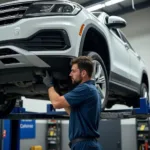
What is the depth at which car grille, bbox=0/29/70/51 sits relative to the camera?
243 centimetres

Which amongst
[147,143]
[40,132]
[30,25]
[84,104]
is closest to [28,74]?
[30,25]

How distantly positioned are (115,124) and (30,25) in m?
7.96

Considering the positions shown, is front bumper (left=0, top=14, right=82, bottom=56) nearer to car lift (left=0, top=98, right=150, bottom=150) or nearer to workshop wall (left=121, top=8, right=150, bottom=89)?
car lift (left=0, top=98, right=150, bottom=150)

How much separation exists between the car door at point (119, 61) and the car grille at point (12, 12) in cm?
128

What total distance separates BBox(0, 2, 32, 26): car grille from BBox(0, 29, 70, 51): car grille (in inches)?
9.2

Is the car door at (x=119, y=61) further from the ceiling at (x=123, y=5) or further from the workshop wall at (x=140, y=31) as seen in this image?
the workshop wall at (x=140, y=31)

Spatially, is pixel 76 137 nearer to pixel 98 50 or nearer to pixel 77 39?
pixel 77 39

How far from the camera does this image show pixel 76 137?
7.44 feet

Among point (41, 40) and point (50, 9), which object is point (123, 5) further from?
point (41, 40)

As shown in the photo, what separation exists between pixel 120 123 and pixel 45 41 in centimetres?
797

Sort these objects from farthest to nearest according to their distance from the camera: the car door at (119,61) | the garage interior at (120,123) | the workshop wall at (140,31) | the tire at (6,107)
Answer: the workshop wall at (140,31) → the garage interior at (120,123) → the tire at (6,107) → the car door at (119,61)

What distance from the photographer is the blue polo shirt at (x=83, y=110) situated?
7.42ft

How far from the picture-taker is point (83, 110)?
231 centimetres

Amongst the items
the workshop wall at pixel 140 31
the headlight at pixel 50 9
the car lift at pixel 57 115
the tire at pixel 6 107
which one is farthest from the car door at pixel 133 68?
the workshop wall at pixel 140 31
